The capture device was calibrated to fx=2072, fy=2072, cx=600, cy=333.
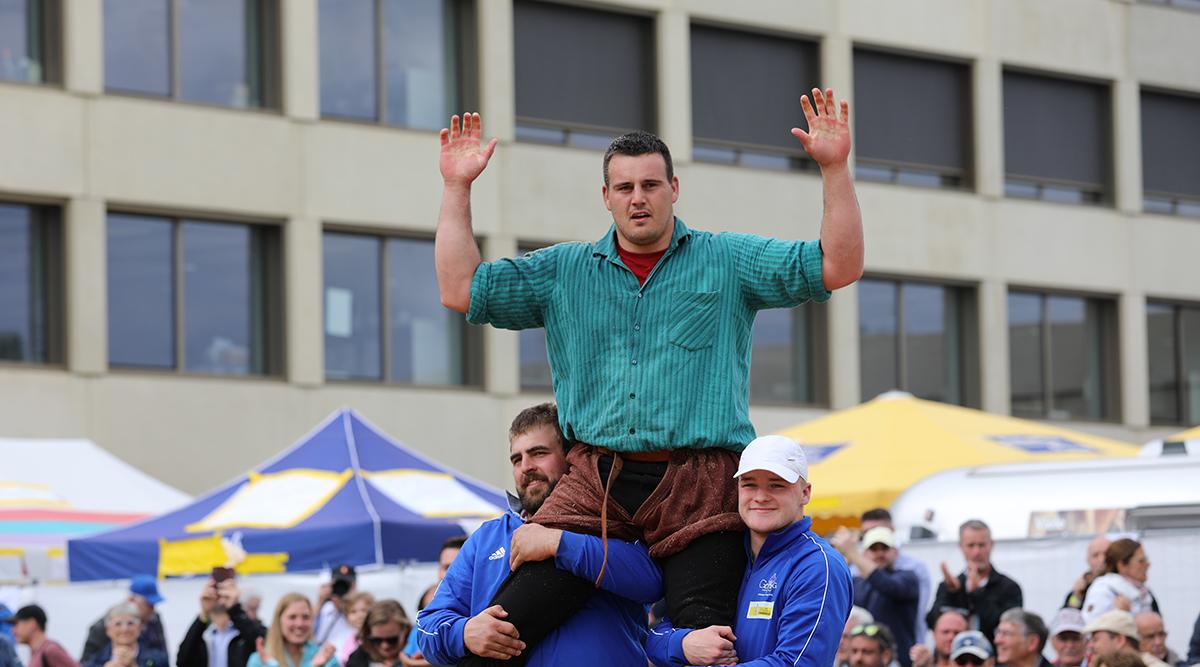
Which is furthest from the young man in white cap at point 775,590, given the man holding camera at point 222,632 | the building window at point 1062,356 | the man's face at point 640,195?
the building window at point 1062,356

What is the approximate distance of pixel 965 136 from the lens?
31625mm

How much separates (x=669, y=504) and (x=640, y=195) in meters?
0.92

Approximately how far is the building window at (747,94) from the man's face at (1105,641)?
18962mm

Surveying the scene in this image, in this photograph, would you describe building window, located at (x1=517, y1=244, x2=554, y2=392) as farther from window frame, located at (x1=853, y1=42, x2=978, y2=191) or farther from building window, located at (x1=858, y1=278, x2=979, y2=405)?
window frame, located at (x1=853, y1=42, x2=978, y2=191)

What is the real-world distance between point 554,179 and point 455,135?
2094cm

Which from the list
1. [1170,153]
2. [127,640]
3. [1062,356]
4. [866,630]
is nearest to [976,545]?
[866,630]

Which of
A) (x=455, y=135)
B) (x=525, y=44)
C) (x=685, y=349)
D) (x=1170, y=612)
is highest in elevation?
(x=525, y=44)

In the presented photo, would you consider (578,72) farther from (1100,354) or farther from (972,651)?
(972,651)

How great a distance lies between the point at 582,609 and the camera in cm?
632

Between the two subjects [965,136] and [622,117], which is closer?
[622,117]

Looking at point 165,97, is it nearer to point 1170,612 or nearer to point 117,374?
point 117,374

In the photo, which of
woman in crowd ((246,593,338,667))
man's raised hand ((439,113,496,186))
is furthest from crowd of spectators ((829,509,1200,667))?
man's raised hand ((439,113,496,186))

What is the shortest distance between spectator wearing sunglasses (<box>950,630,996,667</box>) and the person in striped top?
5159mm

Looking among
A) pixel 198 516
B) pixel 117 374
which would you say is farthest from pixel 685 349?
pixel 117 374
